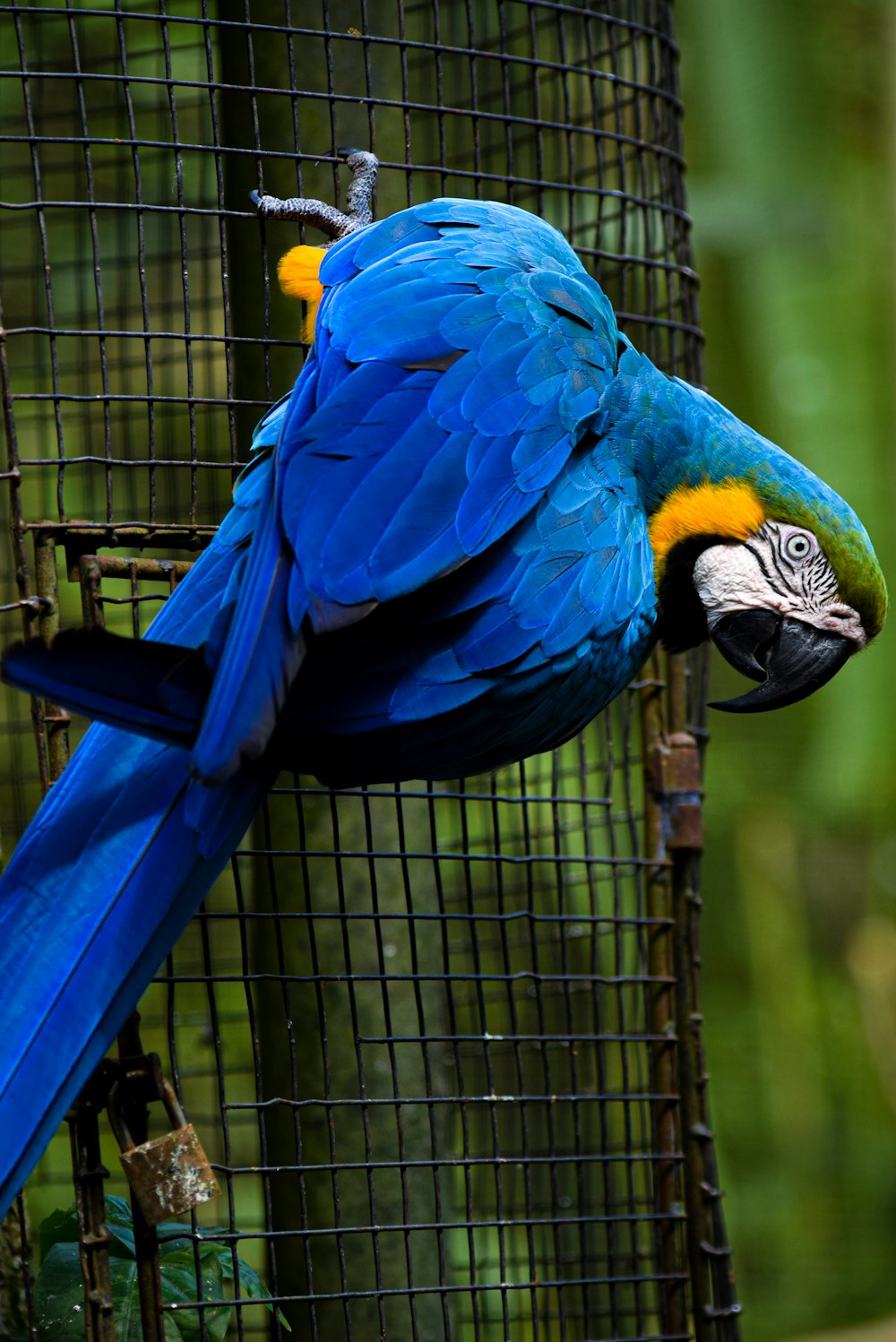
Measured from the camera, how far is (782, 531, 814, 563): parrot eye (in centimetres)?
168

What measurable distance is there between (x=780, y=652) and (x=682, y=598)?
14cm

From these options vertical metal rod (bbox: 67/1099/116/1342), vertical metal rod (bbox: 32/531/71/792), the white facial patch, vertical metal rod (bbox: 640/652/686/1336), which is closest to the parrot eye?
the white facial patch

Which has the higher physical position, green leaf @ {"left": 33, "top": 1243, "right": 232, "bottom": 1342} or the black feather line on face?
the black feather line on face

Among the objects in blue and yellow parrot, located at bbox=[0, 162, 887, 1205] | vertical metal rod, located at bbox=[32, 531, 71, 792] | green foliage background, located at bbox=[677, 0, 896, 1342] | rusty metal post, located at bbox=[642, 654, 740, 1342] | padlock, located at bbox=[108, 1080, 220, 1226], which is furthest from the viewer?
green foliage background, located at bbox=[677, 0, 896, 1342]

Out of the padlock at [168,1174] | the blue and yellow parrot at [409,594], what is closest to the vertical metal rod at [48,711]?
the blue and yellow parrot at [409,594]

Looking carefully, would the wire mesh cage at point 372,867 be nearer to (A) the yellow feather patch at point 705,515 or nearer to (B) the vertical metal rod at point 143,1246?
(B) the vertical metal rod at point 143,1246

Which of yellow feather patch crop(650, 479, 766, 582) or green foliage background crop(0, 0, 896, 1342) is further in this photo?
green foliage background crop(0, 0, 896, 1342)

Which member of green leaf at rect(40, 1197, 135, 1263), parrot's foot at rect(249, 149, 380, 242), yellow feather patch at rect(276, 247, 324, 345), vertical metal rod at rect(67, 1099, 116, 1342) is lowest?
green leaf at rect(40, 1197, 135, 1263)

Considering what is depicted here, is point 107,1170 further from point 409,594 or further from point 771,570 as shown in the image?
point 771,570

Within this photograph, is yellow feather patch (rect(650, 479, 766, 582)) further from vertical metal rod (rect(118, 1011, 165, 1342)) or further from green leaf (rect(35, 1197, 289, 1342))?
green leaf (rect(35, 1197, 289, 1342))

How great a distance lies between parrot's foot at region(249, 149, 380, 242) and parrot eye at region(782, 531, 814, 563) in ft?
2.20

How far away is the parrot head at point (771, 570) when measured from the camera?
168 centimetres

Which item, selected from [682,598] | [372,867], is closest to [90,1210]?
[372,867]

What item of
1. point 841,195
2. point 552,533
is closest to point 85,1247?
point 552,533
